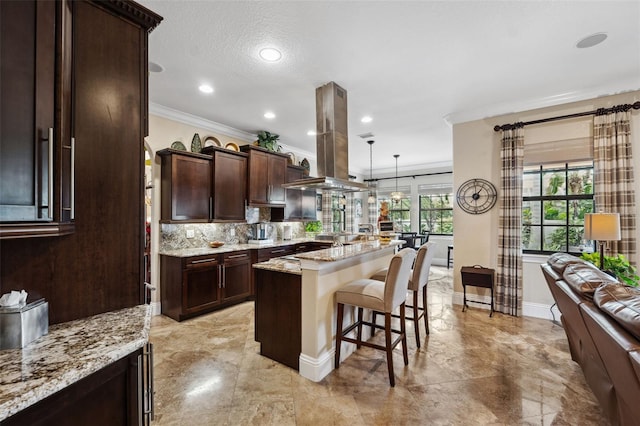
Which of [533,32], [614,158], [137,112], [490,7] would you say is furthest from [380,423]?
[614,158]

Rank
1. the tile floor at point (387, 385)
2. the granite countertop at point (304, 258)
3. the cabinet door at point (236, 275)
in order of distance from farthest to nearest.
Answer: the cabinet door at point (236, 275) → the granite countertop at point (304, 258) → the tile floor at point (387, 385)

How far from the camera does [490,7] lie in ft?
7.06

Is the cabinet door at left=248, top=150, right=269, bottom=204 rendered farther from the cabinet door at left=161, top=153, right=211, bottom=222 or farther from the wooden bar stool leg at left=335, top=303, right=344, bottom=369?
the wooden bar stool leg at left=335, top=303, right=344, bottom=369

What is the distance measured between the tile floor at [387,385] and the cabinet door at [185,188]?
1.55m

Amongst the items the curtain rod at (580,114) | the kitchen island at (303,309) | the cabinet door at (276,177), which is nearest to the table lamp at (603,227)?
the curtain rod at (580,114)

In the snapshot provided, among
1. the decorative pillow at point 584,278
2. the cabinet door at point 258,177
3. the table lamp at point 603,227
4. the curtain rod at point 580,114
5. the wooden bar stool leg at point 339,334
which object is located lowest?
the wooden bar stool leg at point 339,334

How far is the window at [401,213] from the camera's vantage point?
876 centimetres

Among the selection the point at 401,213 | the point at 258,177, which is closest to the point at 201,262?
the point at 258,177

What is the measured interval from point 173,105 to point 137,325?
3.64m

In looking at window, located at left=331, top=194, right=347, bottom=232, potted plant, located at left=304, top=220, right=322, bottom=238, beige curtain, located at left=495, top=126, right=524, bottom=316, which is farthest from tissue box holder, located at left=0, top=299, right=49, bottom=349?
window, located at left=331, top=194, right=347, bottom=232

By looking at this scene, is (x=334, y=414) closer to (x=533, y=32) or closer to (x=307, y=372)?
(x=307, y=372)

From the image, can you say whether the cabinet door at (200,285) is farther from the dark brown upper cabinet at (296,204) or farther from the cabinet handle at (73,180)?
the cabinet handle at (73,180)

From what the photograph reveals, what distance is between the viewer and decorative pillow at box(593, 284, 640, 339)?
1.24 metres

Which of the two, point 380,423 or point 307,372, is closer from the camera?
point 380,423
